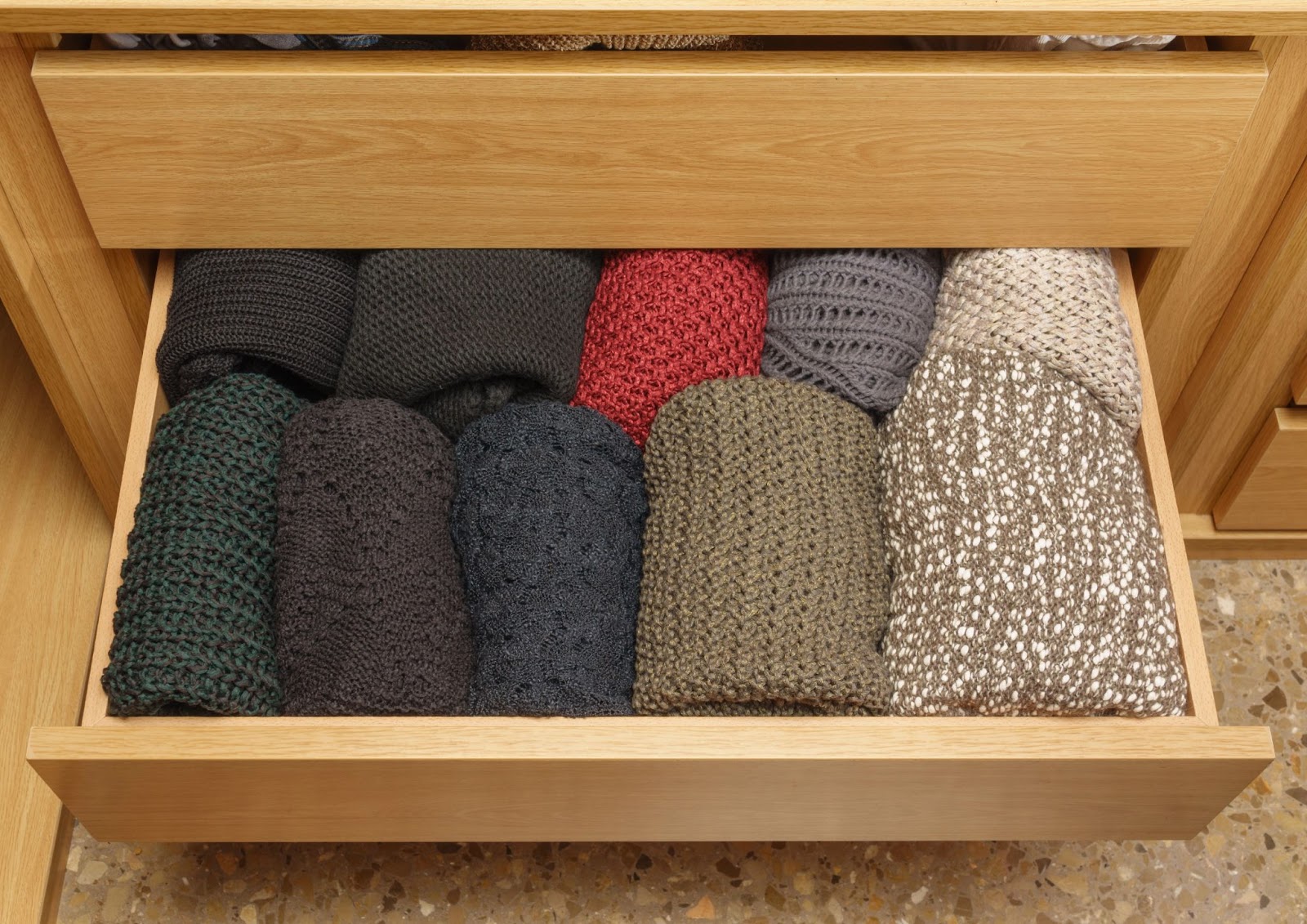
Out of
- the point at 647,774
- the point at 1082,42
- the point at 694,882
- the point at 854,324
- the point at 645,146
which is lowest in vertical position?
the point at 694,882

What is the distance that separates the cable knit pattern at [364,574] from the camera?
→ 33.3 inches

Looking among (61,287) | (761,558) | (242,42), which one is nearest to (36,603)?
(61,287)

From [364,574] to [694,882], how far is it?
409 millimetres

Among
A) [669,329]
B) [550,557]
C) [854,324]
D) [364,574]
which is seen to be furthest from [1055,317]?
[364,574]

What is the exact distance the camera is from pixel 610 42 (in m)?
0.84

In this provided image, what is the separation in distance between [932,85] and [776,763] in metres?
0.42

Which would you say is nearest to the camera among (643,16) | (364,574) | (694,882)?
(643,16)

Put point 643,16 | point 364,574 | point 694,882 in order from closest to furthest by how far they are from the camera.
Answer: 1. point 643,16
2. point 364,574
3. point 694,882

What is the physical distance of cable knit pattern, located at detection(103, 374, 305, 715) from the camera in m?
0.81

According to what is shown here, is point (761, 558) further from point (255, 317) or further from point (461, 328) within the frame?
point (255, 317)

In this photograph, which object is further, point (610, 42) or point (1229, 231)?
point (1229, 231)

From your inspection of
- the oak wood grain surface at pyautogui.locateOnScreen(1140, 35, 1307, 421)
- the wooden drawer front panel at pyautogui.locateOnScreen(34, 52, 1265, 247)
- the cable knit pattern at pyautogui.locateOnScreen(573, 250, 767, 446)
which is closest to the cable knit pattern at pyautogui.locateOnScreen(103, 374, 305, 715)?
the wooden drawer front panel at pyautogui.locateOnScreen(34, 52, 1265, 247)

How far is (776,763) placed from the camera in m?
0.78

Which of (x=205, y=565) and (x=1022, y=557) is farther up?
(x=1022, y=557)
